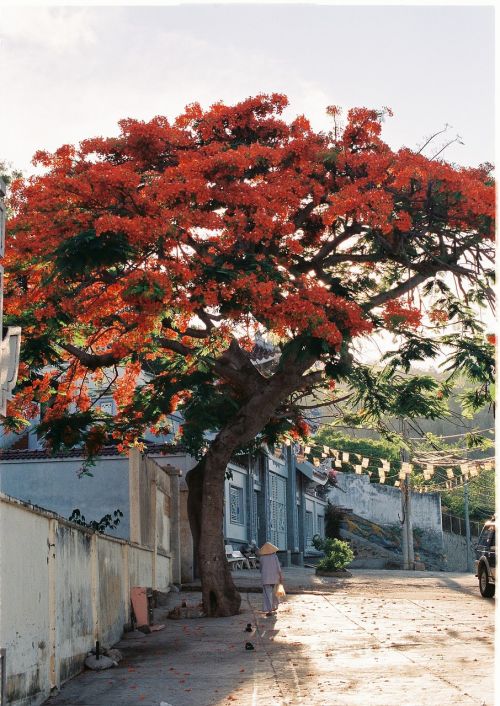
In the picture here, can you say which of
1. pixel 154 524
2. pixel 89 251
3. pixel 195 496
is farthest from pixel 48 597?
pixel 154 524

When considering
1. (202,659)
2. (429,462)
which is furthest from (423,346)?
(429,462)

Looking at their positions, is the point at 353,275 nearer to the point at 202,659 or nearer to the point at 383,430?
the point at 383,430

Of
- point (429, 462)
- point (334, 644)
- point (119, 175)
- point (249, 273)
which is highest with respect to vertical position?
point (119, 175)

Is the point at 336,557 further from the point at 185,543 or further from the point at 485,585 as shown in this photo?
the point at 485,585

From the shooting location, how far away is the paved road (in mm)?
10422

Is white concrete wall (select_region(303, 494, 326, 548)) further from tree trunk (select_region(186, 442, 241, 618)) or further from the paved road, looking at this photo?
tree trunk (select_region(186, 442, 241, 618))

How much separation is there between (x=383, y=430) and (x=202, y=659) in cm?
1157

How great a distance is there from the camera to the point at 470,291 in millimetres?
19734

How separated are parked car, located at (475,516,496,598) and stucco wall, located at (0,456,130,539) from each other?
9140mm

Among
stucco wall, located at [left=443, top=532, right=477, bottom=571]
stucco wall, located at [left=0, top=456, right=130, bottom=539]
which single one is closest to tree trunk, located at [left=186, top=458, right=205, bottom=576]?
stucco wall, located at [left=0, top=456, right=130, bottom=539]

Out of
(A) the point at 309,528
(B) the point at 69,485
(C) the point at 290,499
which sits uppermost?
(B) the point at 69,485

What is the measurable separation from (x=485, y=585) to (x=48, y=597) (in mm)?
15537

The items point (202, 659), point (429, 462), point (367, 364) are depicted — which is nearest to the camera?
point (202, 659)

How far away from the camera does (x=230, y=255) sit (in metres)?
17.4
